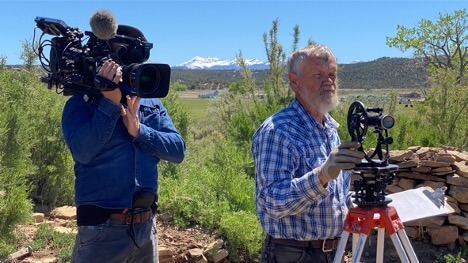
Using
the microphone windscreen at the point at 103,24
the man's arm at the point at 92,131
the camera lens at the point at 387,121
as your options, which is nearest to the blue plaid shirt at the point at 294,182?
the camera lens at the point at 387,121

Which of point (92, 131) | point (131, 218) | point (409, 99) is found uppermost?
point (92, 131)

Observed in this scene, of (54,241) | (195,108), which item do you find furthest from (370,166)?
(195,108)

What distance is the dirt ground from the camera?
4.54 metres

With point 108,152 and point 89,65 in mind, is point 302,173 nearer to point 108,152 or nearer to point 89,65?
point 108,152

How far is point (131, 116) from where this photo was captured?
2324mm

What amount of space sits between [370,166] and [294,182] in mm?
307

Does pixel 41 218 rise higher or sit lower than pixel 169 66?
lower

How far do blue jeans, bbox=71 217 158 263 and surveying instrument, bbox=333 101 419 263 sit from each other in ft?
2.91

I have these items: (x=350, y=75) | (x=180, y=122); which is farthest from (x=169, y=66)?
(x=350, y=75)

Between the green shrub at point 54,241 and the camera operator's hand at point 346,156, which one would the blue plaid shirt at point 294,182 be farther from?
the green shrub at point 54,241

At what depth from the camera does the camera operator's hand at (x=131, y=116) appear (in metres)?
2.32

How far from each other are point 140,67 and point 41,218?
146 inches

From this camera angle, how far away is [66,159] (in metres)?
6.46

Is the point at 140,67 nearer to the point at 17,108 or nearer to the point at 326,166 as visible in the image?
the point at 326,166
